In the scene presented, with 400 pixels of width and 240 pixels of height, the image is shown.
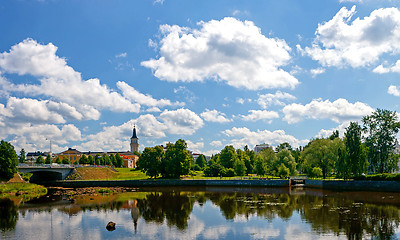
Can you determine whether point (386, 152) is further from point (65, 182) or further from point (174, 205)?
point (65, 182)

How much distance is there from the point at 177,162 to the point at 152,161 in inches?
350

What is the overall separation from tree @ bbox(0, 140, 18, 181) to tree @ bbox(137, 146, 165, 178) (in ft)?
115

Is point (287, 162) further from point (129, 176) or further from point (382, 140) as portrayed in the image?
point (129, 176)

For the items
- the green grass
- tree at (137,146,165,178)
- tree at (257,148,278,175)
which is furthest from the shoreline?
tree at (257,148,278,175)

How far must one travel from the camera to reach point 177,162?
90875mm

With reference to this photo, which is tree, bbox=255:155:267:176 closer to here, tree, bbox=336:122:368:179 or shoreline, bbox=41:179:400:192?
shoreline, bbox=41:179:400:192

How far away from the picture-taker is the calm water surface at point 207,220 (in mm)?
29375

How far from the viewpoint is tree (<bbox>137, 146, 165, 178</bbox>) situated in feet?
306

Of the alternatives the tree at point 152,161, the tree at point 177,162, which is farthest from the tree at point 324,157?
the tree at point 152,161

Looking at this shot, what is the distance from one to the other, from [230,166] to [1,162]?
234 feet

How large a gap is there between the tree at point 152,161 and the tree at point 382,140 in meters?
60.6

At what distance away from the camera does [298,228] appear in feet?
103

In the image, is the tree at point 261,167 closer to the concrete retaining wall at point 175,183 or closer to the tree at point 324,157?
the tree at point 324,157

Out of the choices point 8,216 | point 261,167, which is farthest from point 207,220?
point 261,167
